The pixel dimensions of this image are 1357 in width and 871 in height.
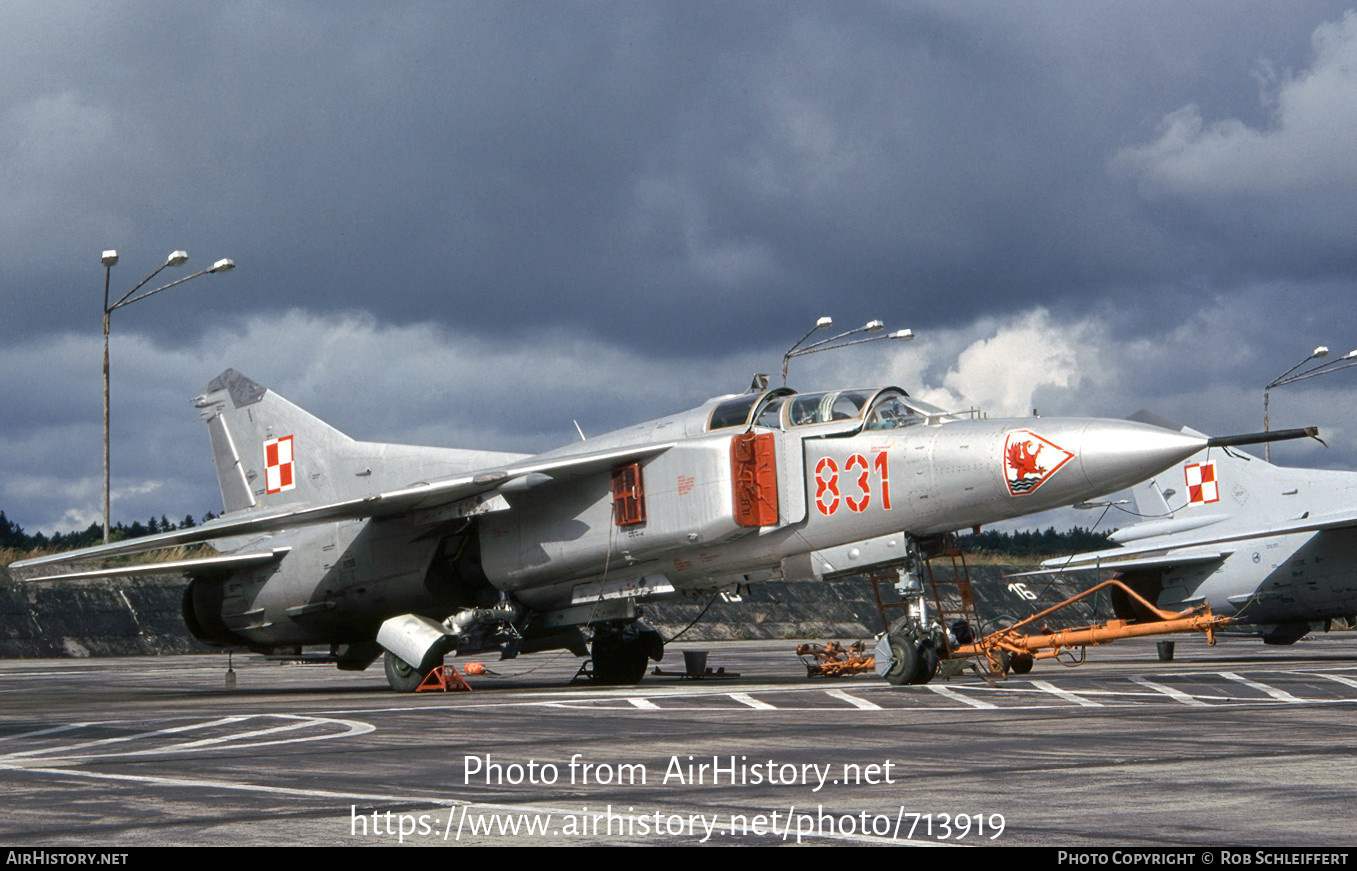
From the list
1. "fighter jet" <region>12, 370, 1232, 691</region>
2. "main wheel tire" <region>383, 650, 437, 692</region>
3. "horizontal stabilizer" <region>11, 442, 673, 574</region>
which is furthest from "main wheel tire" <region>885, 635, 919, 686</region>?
"main wheel tire" <region>383, 650, 437, 692</region>

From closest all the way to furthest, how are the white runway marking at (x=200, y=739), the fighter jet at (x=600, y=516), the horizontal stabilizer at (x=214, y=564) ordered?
1. the white runway marking at (x=200, y=739)
2. the fighter jet at (x=600, y=516)
3. the horizontal stabilizer at (x=214, y=564)

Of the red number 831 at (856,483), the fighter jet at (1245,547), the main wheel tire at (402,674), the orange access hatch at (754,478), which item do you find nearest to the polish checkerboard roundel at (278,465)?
the main wheel tire at (402,674)

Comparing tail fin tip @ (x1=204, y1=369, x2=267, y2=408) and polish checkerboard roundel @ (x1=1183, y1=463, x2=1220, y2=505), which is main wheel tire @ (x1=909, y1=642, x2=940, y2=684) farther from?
polish checkerboard roundel @ (x1=1183, y1=463, x2=1220, y2=505)

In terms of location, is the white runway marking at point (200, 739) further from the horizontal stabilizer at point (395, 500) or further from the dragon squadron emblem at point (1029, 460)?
the dragon squadron emblem at point (1029, 460)

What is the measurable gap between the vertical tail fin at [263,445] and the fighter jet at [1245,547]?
48.7ft

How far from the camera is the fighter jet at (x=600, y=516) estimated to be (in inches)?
627

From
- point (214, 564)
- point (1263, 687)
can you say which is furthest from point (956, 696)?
point (214, 564)

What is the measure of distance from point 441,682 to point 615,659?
2.54 meters

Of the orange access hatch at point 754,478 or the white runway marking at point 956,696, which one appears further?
the orange access hatch at point 754,478

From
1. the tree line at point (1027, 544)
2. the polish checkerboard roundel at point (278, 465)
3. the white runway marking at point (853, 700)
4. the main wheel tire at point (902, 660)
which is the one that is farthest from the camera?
the tree line at point (1027, 544)

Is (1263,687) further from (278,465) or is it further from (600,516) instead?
(278,465)

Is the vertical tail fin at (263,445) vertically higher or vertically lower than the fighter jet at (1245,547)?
higher

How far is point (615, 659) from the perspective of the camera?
19.8 metres

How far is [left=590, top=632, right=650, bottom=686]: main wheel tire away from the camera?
1983 cm
